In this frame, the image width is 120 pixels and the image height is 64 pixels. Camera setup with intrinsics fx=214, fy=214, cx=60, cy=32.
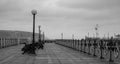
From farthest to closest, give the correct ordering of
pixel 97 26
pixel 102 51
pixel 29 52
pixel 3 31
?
pixel 3 31 → pixel 97 26 → pixel 29 52 → pixel 102 51

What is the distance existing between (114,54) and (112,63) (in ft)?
6.16

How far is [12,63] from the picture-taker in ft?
48.6

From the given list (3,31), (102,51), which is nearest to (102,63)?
(102,51)

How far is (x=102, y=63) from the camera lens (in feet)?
50.1

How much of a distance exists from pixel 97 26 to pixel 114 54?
66.8 m

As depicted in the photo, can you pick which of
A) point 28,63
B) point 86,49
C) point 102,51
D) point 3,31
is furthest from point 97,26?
point 3,31

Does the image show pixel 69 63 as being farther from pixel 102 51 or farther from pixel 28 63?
pixel 102 51

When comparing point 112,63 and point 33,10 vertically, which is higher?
point 33,10

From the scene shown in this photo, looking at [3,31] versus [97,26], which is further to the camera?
[3,31]

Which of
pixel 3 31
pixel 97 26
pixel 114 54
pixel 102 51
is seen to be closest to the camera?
pixel 114 54

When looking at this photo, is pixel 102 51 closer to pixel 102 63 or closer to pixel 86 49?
pixel 102 63

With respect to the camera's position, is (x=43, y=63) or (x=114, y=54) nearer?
(x=43, y=63)

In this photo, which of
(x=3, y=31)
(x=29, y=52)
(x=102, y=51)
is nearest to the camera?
(x=102, y=51)

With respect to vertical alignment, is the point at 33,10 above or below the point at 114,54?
above
